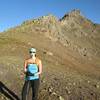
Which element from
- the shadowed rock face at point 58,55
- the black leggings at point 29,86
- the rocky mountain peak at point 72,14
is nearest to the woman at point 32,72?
the black leggings at point 29,86

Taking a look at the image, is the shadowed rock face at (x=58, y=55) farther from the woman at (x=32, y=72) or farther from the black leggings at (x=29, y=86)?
the woman at (x=32, y=72)

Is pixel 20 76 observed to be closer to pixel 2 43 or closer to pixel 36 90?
pixel 36 90

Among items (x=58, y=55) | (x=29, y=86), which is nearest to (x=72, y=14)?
(x=58, y=55)

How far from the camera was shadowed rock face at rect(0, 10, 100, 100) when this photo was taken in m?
16.7

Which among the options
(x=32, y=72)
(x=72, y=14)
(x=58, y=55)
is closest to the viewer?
(x=32, y=72)

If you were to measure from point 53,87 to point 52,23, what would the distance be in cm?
5304

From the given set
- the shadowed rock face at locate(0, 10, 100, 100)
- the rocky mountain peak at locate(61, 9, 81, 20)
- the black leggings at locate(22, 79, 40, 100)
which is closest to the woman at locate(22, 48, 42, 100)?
the black leggings at locate(22, 79, 40, 100)

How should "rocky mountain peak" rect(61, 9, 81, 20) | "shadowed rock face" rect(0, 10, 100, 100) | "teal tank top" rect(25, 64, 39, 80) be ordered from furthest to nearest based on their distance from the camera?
"rocky mountain peak" rect(61, 9, 81, 20) < "shadowed rock face" rect(0, 10, 100, 100) < "teal tank top" rect(25, 64, 39, 80)

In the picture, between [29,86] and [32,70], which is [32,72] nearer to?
[32,70]

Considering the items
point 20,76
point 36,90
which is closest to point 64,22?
point 20,76

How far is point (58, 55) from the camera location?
4806cm

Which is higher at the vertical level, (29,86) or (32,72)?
(32,72)

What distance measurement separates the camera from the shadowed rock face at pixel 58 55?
54.8 ft

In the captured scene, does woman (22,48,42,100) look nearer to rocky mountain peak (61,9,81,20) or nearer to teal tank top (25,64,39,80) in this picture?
teal tank top (25,64,39,80)
